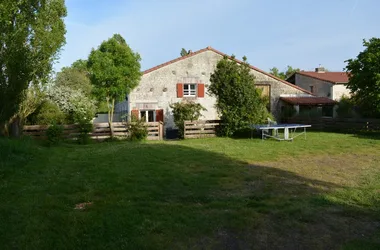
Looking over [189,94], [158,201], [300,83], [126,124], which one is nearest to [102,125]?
[126,124]

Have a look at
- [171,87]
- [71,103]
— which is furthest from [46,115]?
[171,87]

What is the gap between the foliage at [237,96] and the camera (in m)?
17.4

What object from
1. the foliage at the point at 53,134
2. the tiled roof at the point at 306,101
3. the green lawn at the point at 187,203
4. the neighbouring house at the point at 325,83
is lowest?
the green lawn at the point at 187,203

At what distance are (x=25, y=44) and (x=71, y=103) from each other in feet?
23.4

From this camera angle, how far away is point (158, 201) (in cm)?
561

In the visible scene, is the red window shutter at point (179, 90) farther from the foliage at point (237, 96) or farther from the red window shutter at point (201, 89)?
the foliage at point (237, 96)

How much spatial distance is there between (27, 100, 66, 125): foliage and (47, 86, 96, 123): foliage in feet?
2.75

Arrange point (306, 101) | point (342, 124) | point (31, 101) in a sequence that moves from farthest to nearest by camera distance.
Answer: point (306, 101) < point (342, 124) < point (31, 101)

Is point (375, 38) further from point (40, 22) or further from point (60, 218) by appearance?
point (60, 218)

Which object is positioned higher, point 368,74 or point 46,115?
point 368,74

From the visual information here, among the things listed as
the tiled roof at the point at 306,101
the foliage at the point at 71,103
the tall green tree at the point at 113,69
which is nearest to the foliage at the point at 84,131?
the foliage at the point at 71,103

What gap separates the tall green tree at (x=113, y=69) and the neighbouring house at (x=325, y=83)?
20.3 m

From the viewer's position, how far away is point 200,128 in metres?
18.5

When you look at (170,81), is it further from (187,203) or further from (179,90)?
(187,203)
